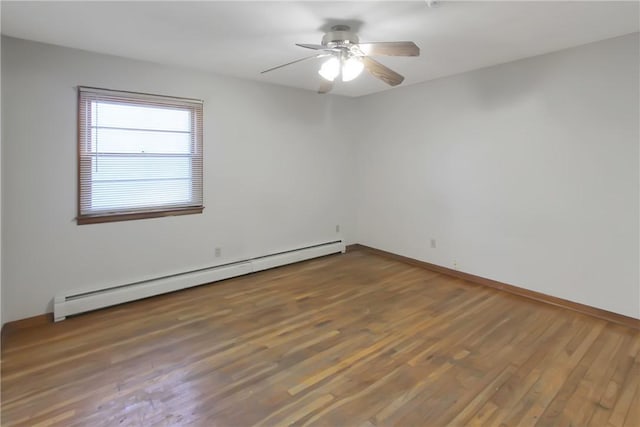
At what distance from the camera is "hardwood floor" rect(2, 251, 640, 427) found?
1.99 m

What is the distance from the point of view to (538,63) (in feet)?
11.3

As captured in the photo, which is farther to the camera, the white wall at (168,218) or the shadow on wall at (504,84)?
the shadow on wall at (504,84)

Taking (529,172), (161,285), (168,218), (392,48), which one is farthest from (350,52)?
(161,285)

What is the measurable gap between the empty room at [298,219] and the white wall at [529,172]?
0.07ft

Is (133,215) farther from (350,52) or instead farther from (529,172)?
(529,172)

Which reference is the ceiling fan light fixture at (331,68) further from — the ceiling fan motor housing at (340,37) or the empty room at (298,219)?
the ceiling fan motor housing at (340,37)

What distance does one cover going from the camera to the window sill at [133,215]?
327 cm

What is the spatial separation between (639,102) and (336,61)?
2558mm

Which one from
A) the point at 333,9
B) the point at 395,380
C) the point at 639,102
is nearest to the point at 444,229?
the point at 639,102

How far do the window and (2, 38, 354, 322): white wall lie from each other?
0.09 metres

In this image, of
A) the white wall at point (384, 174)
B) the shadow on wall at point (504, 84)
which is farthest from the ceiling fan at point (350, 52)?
the white wall at point (384, 174)

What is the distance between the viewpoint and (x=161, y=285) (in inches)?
144

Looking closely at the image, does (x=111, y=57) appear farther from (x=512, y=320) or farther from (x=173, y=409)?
(x=512, y=320)

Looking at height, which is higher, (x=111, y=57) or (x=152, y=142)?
(x=111, y=57)
